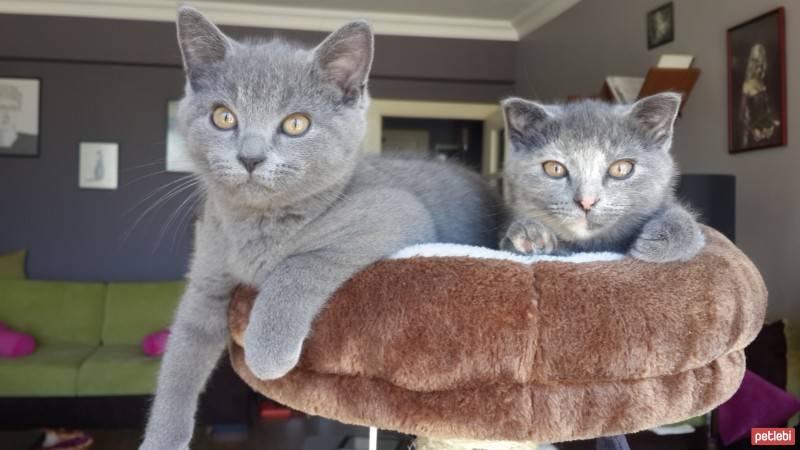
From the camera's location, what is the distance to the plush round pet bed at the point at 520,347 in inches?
25.6

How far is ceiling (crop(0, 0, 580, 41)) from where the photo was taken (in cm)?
391

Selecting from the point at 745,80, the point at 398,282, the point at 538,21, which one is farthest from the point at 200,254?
the point at 538,21

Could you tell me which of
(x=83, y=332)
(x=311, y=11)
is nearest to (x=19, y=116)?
(x=83, y=332)

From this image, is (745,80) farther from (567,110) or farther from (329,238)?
(329,238)

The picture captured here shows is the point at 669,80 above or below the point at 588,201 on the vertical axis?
above

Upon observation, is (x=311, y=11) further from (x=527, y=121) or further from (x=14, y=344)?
(x=527, y=121)

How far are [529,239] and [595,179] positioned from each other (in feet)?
0.42

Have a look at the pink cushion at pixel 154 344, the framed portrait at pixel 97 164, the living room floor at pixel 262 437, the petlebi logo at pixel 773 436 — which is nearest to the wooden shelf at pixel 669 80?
the petlebi logo at pixel 773 436

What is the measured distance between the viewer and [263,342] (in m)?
0.69

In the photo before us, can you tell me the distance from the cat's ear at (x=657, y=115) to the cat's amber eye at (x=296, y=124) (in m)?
0.49

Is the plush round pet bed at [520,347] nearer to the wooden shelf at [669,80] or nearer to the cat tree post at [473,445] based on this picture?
the cat tree post at [473,445]

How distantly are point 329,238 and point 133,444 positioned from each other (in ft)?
7.16

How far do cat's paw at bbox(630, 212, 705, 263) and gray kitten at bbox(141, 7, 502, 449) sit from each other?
11.0 inches

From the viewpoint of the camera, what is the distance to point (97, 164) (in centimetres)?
418
